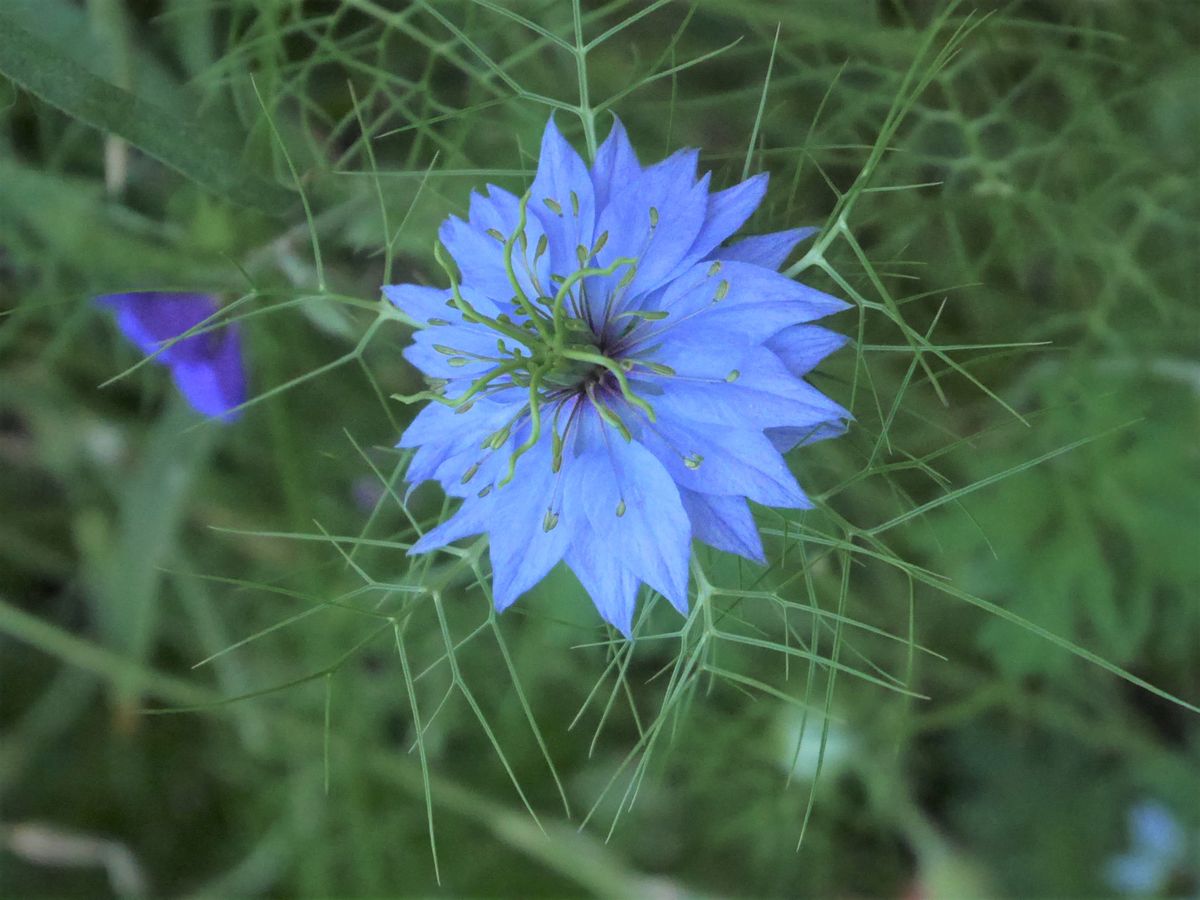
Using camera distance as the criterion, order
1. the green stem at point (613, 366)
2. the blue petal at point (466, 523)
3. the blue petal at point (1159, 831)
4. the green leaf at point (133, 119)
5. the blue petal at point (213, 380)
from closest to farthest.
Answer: the green stem at point (613, 366), the blue petal at point (466, 523), the green leaf at point (133, 119), the blue petal at point (213, 380), the blue petal at point (1159, 831)

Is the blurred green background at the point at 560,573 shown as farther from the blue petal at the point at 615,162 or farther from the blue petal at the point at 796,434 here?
the blue petal at the point at 615,162

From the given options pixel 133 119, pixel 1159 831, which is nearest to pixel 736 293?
pixel 133 119

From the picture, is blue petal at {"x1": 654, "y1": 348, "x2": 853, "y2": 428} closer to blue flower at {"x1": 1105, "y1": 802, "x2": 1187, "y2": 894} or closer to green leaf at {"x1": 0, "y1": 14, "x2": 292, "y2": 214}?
green leaf at {"x1": 0, "y1": 14, "x2": 292, "y2": 214}

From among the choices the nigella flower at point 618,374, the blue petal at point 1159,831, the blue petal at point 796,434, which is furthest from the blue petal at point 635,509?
the blue petal at point 1159,831

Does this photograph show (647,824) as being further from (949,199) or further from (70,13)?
(70,13)

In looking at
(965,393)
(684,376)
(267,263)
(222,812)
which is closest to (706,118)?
(965,393)

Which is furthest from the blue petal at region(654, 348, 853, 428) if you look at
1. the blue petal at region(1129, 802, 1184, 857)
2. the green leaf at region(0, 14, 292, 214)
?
the blue petal at region(1129, 802, 1184, 857)
